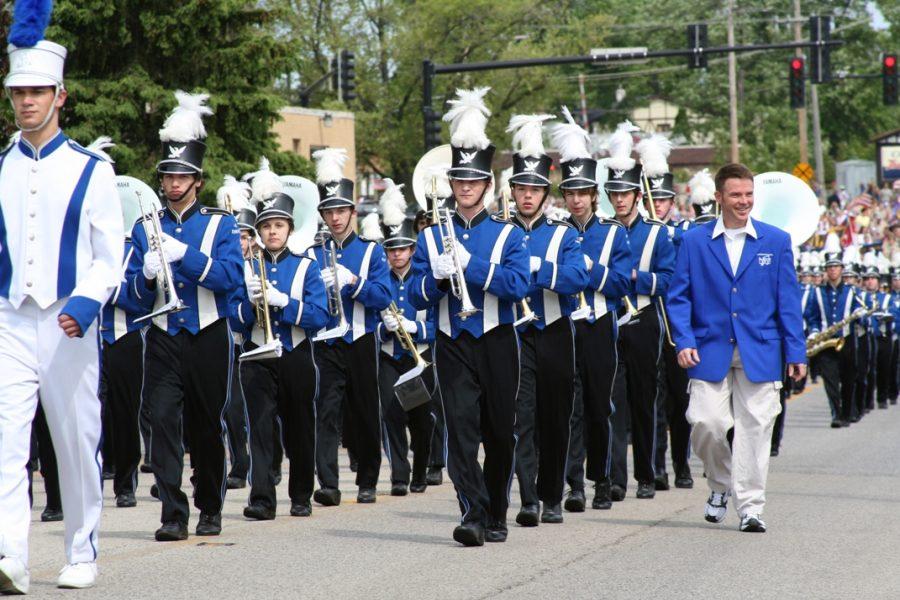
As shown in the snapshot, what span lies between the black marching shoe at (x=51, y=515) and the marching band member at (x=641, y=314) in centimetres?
404

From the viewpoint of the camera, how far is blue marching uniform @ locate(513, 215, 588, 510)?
35.1 ft

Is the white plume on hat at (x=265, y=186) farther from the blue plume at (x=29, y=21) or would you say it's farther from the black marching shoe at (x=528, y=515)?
the blue plume at (x=29, y=21)

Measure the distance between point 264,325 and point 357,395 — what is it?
1.23 metres

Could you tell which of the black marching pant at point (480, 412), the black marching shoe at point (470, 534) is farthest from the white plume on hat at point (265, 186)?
the black marching shoe at point (470, 534)

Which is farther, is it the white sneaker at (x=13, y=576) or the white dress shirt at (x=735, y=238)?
the white dress shirt at (x=735, y=238)

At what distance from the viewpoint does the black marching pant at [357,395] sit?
12.6 metres

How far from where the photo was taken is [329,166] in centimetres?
1348

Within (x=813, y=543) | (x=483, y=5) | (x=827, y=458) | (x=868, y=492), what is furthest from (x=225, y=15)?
(x=483, y=5)

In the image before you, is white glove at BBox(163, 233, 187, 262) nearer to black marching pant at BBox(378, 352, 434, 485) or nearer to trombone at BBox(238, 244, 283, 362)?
trombone at BBox(238, 244, 283, 362)

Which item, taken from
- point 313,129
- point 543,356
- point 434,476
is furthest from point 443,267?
point 313,129

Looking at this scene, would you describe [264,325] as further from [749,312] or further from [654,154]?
[654,154]

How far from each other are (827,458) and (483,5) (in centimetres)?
4551

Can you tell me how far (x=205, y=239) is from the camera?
396 inches

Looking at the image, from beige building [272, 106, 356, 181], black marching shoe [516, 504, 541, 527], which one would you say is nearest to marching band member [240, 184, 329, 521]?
black marching shoe [516, 504, 541, 527]
